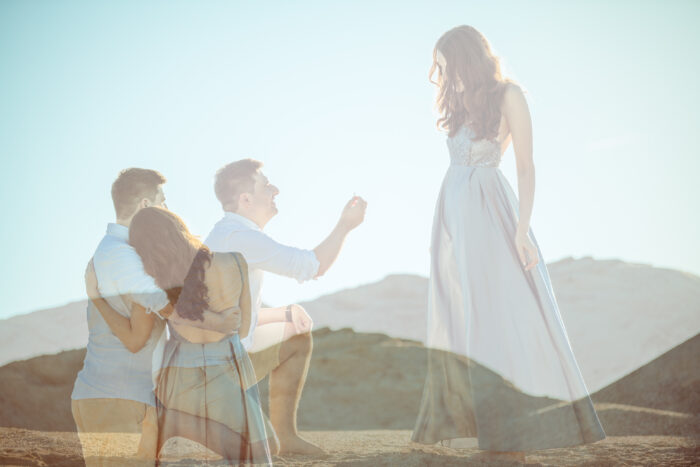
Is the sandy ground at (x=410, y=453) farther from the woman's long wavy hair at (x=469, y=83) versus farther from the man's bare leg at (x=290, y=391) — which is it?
the woman's long wavy hair at (x=469, y=83)

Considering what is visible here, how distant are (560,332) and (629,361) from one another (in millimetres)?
1434

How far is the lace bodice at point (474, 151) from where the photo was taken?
274 cm

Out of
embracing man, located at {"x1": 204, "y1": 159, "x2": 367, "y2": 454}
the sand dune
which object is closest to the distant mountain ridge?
the sand dune

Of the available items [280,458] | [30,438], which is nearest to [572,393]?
[280,458]

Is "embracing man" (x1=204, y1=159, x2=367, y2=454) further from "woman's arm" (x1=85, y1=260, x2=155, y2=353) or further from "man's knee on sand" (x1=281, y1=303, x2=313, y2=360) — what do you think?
"woman's arm" (x1=85, y1=260, x2=155, y2=353)

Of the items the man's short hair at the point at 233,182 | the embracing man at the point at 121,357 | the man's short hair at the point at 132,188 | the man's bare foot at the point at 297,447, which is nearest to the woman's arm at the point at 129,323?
the embracing man at the point at 121,357

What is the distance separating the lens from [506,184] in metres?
2.75

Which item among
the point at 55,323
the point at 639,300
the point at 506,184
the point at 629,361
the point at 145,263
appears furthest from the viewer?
the point at 639,300

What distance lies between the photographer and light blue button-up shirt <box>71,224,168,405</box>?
221 cm

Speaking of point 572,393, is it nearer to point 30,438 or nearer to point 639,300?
point 639,300

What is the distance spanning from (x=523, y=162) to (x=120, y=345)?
172 cm

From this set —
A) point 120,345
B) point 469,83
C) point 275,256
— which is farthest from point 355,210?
point 120,345

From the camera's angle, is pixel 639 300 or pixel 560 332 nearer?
pixel 560 332

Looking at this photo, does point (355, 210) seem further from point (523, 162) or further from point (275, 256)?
point (523, 162)
